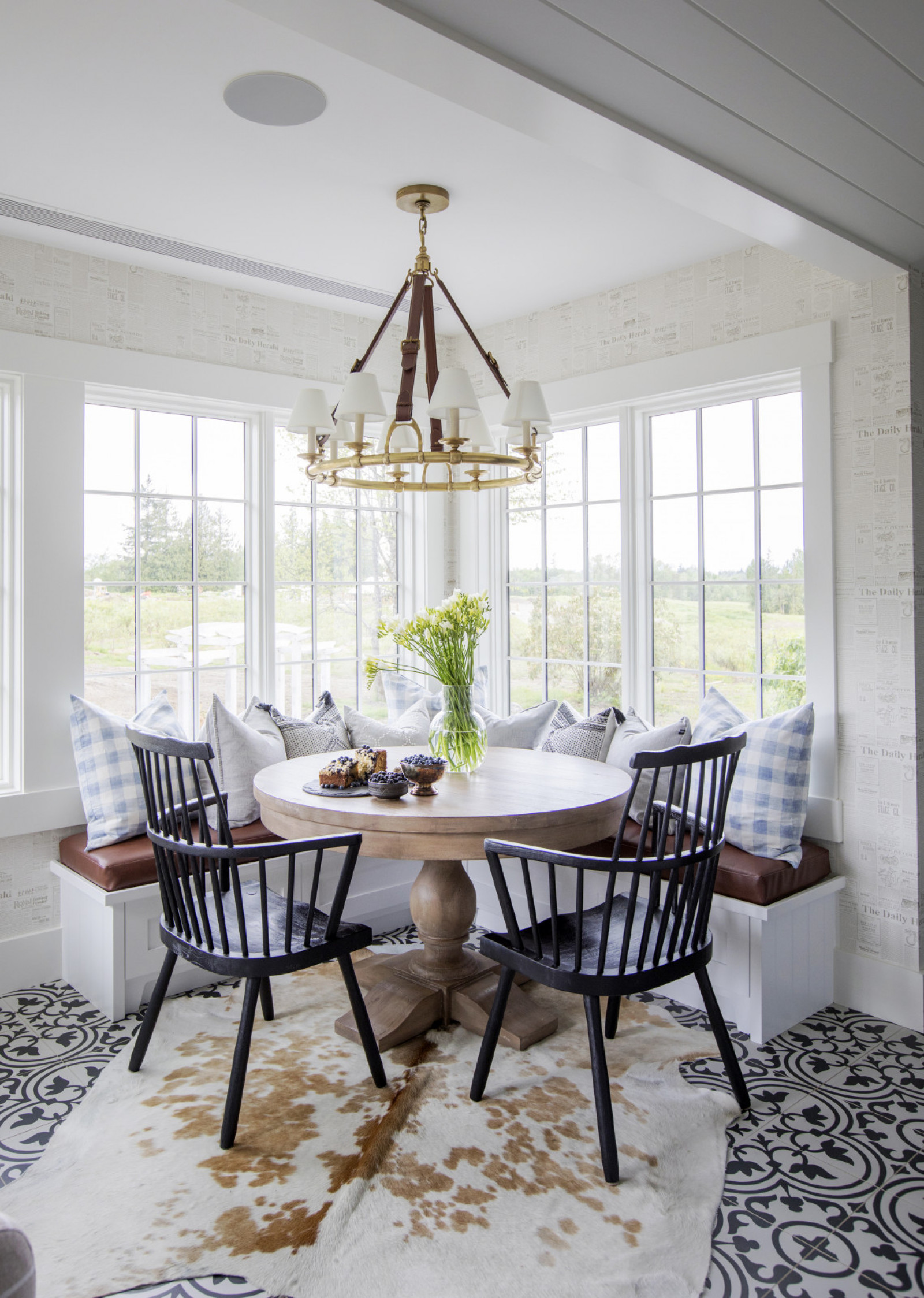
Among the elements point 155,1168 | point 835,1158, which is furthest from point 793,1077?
point 155,1168

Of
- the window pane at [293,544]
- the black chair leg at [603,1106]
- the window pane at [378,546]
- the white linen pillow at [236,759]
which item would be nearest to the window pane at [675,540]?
the window pane at [378,546]

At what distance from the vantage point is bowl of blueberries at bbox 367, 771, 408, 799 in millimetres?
2666

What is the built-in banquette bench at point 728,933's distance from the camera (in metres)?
2.88

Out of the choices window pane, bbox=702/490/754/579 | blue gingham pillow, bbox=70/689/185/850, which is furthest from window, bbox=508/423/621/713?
blue gingham pillow, bbox=70/689/185/850

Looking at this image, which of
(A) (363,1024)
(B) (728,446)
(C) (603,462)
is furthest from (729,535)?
(A) (363,1024)

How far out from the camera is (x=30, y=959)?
10.9 ft

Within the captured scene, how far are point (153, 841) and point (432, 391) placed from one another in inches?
60.7

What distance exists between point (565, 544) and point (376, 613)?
1.07 metres

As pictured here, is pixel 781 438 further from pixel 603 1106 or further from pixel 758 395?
pixel 603 1106

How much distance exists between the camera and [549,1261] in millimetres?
1875

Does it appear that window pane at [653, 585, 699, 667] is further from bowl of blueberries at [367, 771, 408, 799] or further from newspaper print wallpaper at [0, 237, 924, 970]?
bowl of blueberries at [367, 771, 408, 799]

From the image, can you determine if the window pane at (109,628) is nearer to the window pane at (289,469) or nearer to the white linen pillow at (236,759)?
the white linen pillow at (236,759)

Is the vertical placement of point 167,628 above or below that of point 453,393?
below

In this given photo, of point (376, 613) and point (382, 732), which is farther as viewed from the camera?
point (376, 613)
